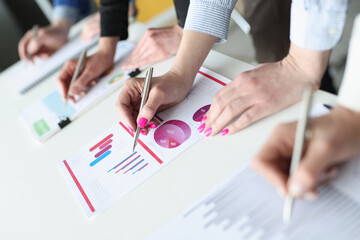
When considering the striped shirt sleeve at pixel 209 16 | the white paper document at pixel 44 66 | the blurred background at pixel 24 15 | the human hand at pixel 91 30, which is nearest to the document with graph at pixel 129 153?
the striped shirt sleeve at pixel 209 16

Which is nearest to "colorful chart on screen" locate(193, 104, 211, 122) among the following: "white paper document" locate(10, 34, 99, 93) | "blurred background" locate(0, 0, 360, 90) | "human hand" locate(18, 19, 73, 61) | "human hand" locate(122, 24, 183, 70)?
"human hand" locate(122, 24, 183, 70)

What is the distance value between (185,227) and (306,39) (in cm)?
38

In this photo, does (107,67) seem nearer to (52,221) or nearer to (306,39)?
(52,221)

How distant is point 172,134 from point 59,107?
19.4 inches

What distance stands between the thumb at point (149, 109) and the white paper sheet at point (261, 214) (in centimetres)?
22

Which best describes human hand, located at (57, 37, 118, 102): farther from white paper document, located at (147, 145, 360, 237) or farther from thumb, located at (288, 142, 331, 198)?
thumb, located at (288, 142, 331, 198)

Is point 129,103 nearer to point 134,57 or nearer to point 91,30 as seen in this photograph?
point 134,57

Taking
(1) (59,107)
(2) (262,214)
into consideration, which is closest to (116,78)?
(1) (59,107)

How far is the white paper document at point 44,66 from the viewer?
44.4 inches

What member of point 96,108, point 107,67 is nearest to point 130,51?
point 107,67

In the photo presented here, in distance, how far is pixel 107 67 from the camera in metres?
0.94

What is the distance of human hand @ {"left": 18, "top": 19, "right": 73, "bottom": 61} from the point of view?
132 cm

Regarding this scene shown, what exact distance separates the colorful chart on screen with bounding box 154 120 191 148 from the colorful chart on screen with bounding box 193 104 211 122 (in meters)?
0.03

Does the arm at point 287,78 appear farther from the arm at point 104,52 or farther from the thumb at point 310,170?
Result: the arm at point 104,52
